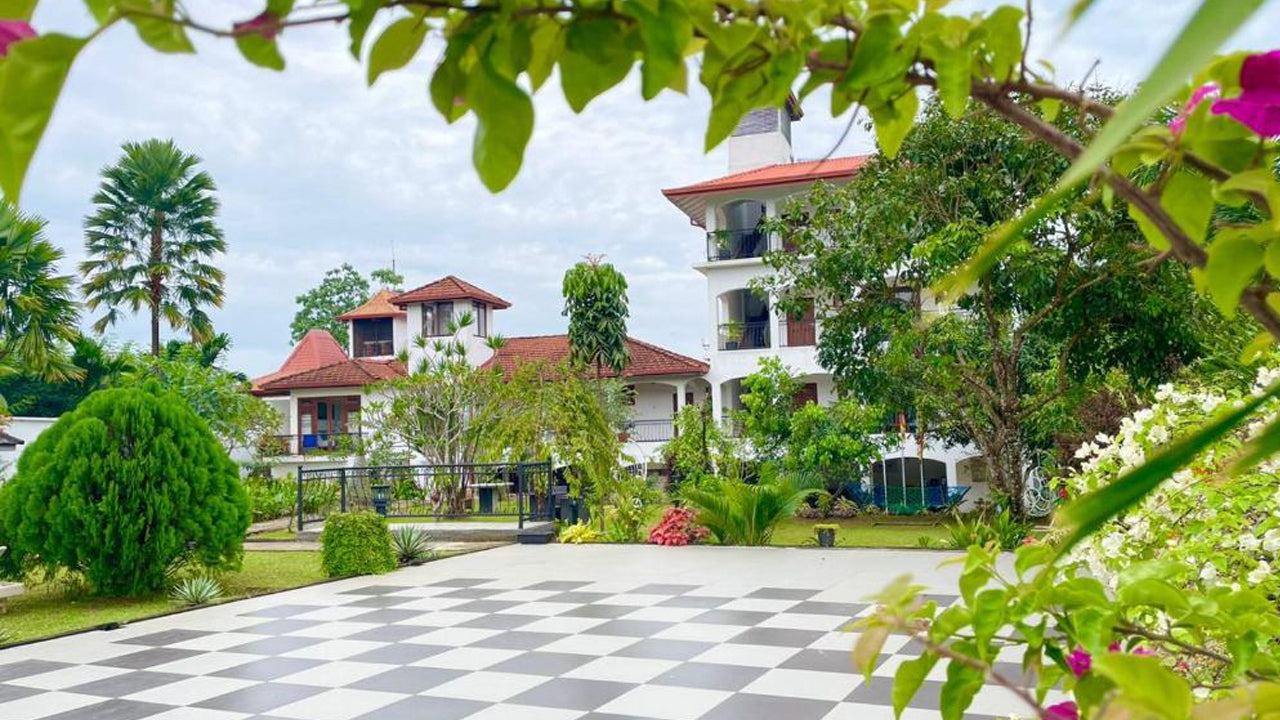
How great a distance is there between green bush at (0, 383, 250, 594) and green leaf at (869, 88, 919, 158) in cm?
767

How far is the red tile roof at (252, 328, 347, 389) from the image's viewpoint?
3294 cm

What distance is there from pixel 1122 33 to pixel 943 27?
0.95 feet

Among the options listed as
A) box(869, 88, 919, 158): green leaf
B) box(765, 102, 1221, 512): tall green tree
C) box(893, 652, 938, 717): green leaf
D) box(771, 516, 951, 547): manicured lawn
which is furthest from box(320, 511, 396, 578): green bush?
box(869, 88, 919, 158): green leaf

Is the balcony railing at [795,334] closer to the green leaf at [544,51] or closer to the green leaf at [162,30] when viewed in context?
the green leaf at [544,51]

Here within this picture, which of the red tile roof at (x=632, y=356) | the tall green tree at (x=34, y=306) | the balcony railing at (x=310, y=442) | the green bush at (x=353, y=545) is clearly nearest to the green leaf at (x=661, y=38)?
the green bush at (x=353, y=545)

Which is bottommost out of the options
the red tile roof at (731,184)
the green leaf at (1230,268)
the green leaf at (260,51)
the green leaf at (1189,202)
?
the green leaf at (1230,268)

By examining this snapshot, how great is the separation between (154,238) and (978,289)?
17714 millimetres

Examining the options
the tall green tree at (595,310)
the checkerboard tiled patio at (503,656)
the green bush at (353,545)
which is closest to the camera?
the checkerboard tiled patio at (503,656)

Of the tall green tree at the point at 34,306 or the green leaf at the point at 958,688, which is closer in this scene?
the green leaf at the point at 958,688

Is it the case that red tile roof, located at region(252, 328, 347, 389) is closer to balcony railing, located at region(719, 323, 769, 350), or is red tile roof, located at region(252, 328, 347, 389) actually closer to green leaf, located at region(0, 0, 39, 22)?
balcony railing, located at region(719, 323, 769, 350)

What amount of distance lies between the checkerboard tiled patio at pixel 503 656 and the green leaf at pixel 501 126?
2.65 meters

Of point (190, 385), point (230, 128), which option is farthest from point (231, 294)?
point (230, 128)

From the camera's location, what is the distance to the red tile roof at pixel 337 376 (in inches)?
1107

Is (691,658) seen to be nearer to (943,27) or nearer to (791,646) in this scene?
(791,646)
